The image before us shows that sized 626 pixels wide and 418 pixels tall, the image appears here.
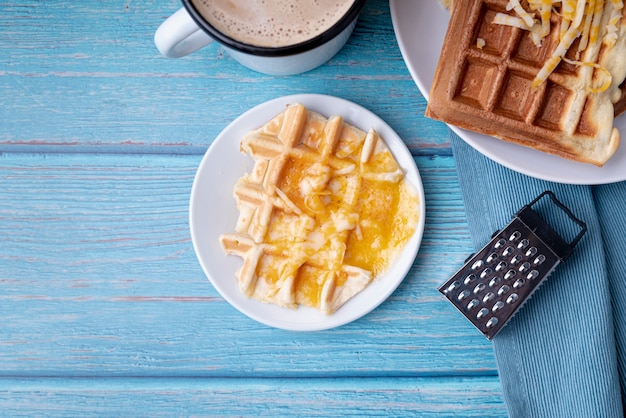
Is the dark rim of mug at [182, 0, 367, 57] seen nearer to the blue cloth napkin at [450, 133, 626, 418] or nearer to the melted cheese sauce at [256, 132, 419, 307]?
the melted cheese sauce at [256, 132, 419, 307]

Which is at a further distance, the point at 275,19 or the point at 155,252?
the point at 155,252

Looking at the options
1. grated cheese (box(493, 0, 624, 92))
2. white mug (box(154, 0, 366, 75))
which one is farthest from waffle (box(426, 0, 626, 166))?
white mug (box(154, 0, 366, 75))

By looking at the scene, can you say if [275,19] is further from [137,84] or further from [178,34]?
[137,84]

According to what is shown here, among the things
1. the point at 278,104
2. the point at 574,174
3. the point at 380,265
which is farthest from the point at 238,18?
the point at 574,174

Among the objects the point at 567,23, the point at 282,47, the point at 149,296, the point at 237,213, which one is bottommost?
the point at 149,296

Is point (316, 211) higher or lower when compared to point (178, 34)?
lower

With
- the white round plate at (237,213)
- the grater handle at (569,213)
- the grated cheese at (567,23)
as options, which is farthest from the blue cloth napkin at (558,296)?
the grated cheese at (567,23)

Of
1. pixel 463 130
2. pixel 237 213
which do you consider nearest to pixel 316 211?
pixel 237 213
